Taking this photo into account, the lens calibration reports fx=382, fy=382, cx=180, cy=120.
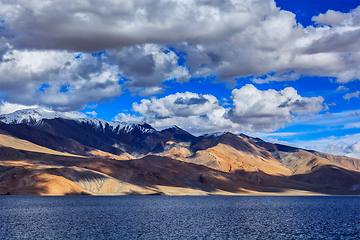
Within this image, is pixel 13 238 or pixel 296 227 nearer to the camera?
pixel 13 238

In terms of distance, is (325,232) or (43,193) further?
(43,193)

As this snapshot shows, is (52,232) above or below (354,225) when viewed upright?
below

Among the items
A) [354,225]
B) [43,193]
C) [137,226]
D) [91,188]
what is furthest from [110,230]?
[91,188]

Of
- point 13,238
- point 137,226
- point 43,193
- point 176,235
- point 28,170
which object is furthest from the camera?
point 28,170

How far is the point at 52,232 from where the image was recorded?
184ft

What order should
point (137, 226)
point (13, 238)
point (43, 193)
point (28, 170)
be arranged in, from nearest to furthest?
1. point (13, 238)
2. point (137, 226)
3. point (43, 193)
4. point (28, 170)

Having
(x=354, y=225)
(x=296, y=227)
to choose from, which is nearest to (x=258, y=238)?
(x=296, y=227)

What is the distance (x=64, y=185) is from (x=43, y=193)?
11.0m

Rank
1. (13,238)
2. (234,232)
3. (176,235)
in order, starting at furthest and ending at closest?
1. (234,232)
2. (176,235)
3. (13,238)

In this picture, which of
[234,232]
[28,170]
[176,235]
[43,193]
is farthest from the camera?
[28,170]

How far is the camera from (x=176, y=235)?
55375 mm

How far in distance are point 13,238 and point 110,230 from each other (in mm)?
14195

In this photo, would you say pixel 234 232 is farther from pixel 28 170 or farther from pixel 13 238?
pixel 28 170

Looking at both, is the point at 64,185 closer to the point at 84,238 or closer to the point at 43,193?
the point at 43,193
